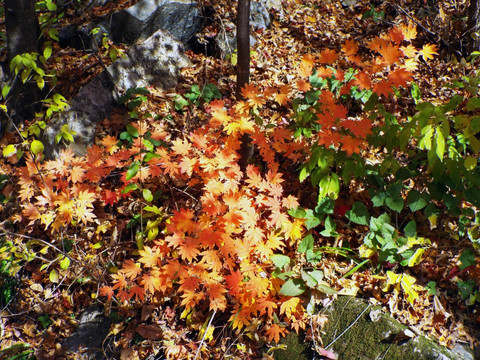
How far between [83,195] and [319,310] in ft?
7.89

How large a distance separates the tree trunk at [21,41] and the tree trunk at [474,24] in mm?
5558

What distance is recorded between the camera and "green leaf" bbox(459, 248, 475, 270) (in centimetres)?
280

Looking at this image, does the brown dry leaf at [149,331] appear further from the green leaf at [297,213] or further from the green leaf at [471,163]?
the green leaf at [471,163]

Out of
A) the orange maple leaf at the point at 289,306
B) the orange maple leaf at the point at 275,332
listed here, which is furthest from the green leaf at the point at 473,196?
the orange maple leaf at the point at 275,332

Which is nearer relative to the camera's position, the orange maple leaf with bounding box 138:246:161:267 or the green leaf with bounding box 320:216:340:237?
the orange maple leaf with bounding box 138:246:161:267

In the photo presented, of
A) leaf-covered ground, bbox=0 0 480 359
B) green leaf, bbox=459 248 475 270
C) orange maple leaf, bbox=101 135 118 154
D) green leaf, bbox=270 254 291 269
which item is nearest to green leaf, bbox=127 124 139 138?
leaf-covered ground, bbox=0 0 480 359

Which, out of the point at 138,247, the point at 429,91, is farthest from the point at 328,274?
the point at 429,91

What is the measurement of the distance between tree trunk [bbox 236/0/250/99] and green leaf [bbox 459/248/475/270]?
2429 millimetres

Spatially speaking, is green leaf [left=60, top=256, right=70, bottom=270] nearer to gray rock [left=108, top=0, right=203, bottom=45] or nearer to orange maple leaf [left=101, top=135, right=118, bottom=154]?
orange maple leaf [left=101, top=135, right=118, bottom=154]

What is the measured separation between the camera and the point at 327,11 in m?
5.69

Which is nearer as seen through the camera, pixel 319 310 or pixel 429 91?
pixel 319 310

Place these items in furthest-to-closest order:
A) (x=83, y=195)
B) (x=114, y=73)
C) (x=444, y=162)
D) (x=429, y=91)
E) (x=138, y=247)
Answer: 1. (x=114, y=73)
2. (x=429, y=91)
3. (x=138, y=247)
4. (x=83, y=195)
5. (x=444, y=162)

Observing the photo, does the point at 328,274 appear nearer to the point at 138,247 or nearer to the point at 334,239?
the point at 334,239

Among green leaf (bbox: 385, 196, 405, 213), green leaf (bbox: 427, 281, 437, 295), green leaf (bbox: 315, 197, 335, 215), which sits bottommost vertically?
green leaf (bbox: 427, 281, 437, 295)
